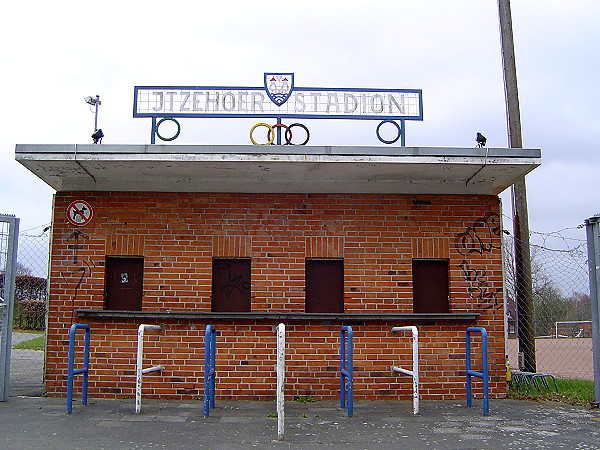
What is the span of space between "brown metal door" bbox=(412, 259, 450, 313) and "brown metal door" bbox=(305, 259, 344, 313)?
109cm

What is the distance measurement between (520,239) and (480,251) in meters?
1.31

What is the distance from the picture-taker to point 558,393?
30.8 ft

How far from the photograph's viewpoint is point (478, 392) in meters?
8.80

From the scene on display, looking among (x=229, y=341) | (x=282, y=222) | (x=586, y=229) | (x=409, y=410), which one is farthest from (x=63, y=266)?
(x=586, y=229)

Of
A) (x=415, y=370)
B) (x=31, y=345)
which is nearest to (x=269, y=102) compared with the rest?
(x=415, y=370)

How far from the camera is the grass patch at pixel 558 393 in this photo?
8773 millimetres

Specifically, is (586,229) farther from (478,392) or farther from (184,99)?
(184,99)

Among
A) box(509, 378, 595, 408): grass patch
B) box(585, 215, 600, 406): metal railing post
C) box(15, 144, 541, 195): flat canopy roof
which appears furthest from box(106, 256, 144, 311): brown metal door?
box(585, 215, 600, 406): metal railing post

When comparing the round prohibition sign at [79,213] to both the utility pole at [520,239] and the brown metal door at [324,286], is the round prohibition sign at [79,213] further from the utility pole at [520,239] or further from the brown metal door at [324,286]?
the utility pole at [520,239]

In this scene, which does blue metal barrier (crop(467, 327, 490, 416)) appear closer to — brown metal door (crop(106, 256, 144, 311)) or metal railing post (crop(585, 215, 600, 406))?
metal railing post (crop(585, 215, 600, 406))

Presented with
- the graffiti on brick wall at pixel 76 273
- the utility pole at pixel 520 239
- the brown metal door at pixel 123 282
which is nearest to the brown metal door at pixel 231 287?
the brown metal door at pixel 123 282

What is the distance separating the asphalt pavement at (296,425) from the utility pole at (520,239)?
162cm

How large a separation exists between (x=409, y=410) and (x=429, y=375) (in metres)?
0.95

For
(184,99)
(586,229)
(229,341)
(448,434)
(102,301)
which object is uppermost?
(184,99)
